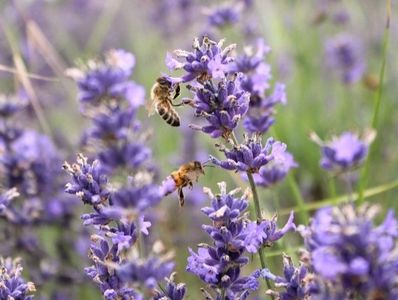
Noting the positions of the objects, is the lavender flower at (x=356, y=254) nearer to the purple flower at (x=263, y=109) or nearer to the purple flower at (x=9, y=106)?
the purple flower at (x=263, y=109)

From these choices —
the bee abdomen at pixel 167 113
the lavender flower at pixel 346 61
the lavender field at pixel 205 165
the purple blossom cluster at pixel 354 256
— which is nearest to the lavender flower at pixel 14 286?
the lavender field at pixel 205 165

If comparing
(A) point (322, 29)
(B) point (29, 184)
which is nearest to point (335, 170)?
(B) point (29, 184)

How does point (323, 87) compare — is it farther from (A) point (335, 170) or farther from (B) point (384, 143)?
(A) point (335, 170)

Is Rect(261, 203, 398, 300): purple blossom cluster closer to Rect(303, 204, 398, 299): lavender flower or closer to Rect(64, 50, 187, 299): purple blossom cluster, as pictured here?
Rect(303, 204, 398, 299): lavender flower

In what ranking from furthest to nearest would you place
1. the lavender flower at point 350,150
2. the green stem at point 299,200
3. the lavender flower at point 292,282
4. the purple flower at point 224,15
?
the purple flower at point 224,15, the green stem at point 299,200, the lavender flower at point 292,282, the lavender flower at point 350,150

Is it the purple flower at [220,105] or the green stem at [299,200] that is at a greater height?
the green stem at [299,200]

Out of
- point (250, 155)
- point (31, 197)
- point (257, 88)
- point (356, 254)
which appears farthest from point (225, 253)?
point (31, 197)

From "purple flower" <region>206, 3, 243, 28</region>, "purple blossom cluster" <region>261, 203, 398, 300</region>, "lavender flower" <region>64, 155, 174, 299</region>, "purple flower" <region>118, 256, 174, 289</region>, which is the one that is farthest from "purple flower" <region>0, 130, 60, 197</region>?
"purple blossom cluster" <region>261, 203, 398, 300</region>
